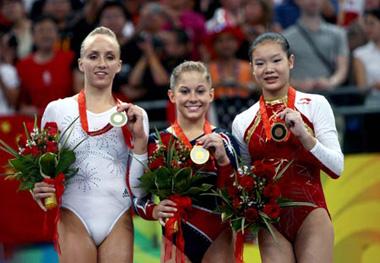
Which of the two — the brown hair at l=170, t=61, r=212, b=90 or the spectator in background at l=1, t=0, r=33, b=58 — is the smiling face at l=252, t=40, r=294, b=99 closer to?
the brown hair at l=170, t=61, r=212, b=90

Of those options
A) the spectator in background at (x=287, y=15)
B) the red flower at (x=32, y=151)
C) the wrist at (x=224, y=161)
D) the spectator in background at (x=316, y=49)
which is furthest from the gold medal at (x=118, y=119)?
the spectator in background at (x=287, y=15)

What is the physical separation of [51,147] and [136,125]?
0.58 m

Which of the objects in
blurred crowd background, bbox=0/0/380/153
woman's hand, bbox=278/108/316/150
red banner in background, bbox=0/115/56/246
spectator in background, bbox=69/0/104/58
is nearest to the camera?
woman's hand, bbox=278/108/316/150

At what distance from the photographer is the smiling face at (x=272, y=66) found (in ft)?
24.7

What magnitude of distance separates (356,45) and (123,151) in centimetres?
591

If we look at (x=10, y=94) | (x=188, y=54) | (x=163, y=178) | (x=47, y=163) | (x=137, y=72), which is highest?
(x=47, y=163)

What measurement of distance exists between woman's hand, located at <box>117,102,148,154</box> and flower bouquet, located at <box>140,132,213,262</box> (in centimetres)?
11

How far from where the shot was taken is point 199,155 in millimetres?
7293

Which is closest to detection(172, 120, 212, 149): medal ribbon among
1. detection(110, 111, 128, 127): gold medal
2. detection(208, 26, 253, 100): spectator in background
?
detection(110, 111, 128, 127): gold medal

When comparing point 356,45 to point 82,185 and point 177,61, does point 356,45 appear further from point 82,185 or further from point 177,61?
point 82,185

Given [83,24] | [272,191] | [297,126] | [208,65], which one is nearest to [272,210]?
[272,191]

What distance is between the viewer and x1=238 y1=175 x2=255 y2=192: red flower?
7.27 meters

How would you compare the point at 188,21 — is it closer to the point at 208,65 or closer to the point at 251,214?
the point at 208,65

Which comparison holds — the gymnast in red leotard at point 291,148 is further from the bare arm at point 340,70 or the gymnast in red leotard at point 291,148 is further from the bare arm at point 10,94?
the bare arm at point 10,94
